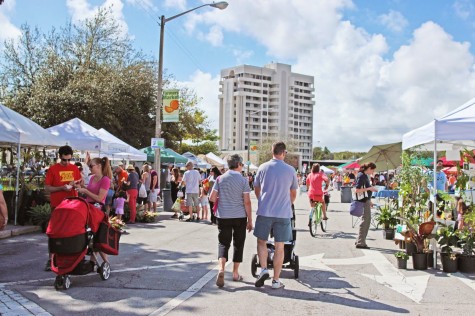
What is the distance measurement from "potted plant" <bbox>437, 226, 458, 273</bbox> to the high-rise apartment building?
141 meters

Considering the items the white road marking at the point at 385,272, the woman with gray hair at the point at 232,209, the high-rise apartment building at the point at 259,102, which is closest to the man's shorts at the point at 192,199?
the white road marking at the point at 385,272

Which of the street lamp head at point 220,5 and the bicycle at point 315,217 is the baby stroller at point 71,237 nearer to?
the bicycle at point 315,217

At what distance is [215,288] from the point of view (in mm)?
6660

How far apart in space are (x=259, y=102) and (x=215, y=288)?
15257cm

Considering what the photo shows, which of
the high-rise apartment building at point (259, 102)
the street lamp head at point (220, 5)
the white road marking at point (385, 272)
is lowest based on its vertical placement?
the white road marking at point (385, 272)

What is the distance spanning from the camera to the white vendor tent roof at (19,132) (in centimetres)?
1221

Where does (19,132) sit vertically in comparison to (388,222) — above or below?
above

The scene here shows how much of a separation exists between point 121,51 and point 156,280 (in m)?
29.9

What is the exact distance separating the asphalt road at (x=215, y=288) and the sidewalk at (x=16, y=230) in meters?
1.38

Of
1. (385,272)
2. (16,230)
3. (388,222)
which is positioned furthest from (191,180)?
(385,272)

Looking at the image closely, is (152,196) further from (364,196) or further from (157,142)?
(364,196)

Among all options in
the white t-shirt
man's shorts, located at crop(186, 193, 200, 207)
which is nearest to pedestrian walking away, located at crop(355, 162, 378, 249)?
the white t-shirt

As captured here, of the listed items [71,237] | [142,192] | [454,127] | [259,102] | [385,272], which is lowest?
[385,272]

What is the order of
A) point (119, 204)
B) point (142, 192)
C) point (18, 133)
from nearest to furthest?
point (18, 133)
point (119, 204)
point (142, 192)
